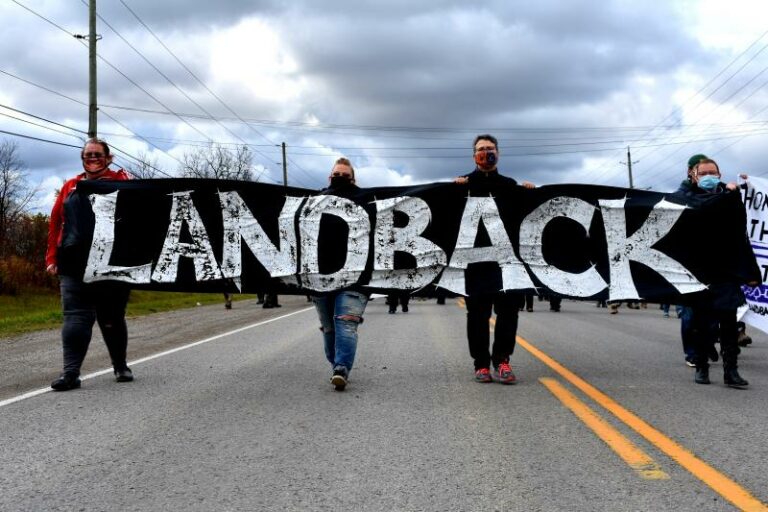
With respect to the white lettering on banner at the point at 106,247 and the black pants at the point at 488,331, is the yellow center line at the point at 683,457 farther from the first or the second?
the white lettering on banner at the point at 106,247

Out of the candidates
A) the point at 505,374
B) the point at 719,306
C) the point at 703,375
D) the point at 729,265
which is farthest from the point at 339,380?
the point at 729,265

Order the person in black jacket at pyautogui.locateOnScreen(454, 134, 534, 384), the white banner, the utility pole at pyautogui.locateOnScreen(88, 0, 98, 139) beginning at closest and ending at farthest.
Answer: the person in black jacket at pyautogui.locateOnScreen(454, 134, 534, 384) < the white banner < the utility pole at pyautogui.locateOnScreen(88, 0, 98, 139)

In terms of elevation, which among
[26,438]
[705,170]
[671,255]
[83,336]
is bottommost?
[26,438]

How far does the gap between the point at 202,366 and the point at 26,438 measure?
11.9 feet

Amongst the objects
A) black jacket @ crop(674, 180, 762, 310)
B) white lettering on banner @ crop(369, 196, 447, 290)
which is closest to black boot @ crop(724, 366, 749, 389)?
black jacket @ crop(674, 180, 762, 310)

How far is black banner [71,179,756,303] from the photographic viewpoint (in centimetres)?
755

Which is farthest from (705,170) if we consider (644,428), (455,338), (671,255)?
(455,338)

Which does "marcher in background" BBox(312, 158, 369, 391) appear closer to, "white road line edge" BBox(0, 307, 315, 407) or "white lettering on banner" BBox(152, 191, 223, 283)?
"white lettering on banner" BBox(152, 191, 223, 283)

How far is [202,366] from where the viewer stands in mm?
8492

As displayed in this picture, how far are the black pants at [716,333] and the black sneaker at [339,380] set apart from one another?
134 inches

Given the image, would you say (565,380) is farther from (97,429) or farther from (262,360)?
(97,429)

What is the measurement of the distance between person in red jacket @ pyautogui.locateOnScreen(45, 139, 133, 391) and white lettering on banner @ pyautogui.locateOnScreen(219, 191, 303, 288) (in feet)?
3.68

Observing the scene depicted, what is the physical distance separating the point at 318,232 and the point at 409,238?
96 cm

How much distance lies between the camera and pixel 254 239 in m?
7.80
